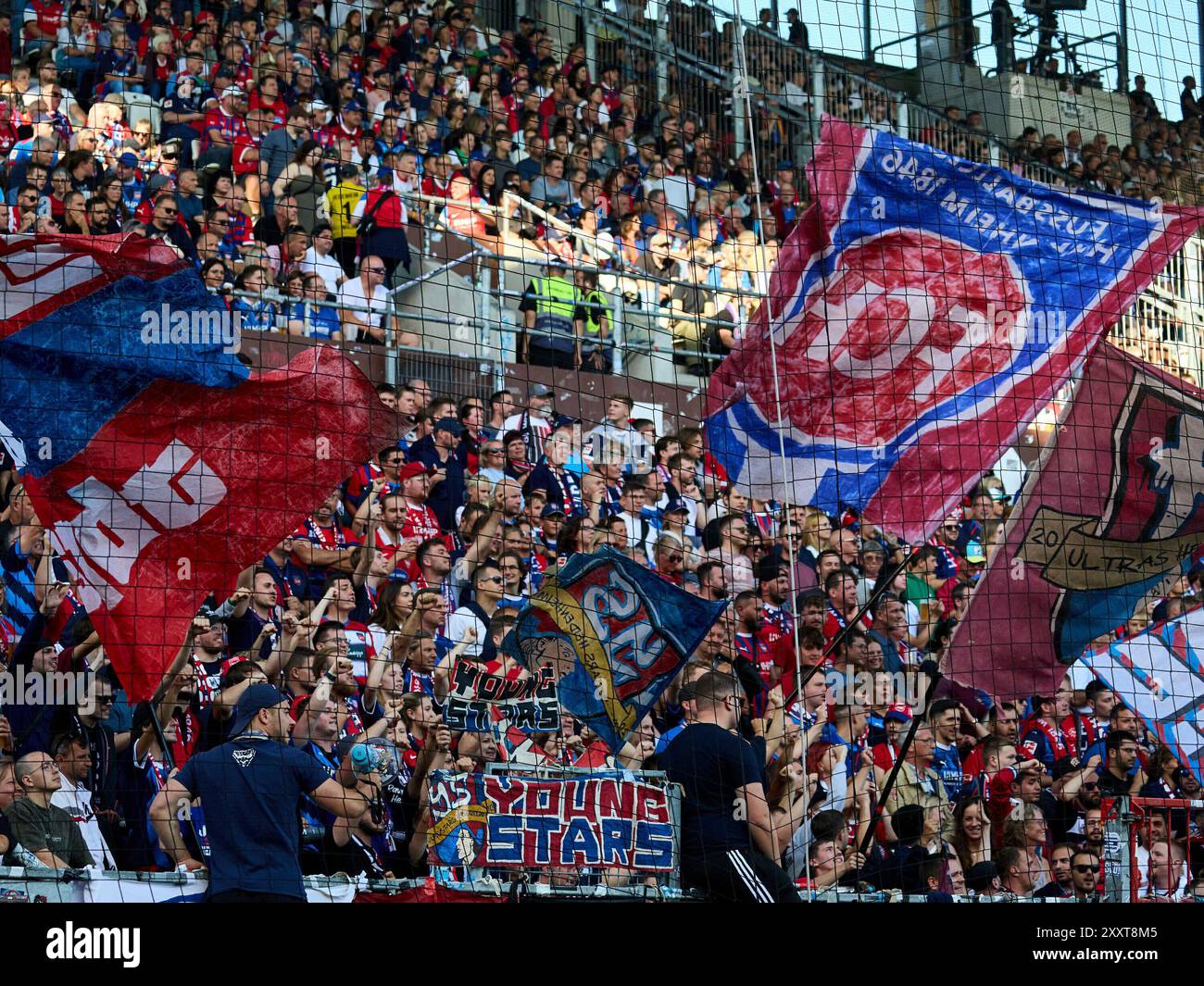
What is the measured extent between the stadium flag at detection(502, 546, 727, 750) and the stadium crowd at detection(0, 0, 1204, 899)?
0.13 m

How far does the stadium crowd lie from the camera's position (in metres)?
7.38

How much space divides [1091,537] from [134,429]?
170 inches

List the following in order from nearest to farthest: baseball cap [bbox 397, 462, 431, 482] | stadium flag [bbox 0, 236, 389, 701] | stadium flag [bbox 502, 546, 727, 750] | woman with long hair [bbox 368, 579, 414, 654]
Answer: stadium flag [bbox 0, 236, 389, 701] → stadium flag [bbox 502, 546, 727, 750] → woman with long hair [bbox 368, 579, 414, 654] → baseball cap [bbox 397, 462, 431, 482]

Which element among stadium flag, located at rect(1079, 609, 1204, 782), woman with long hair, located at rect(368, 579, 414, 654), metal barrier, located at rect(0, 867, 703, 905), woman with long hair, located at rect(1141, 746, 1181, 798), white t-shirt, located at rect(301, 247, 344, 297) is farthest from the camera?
white t-shirt, located at rect(301, 247, 344, 297)

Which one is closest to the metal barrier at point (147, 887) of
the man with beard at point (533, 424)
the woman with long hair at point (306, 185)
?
the man with beard at point (533, 424)

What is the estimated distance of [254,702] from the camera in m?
6.70

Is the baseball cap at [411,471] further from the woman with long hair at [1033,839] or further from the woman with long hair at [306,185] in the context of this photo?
the woman with long hair at [1033,839]

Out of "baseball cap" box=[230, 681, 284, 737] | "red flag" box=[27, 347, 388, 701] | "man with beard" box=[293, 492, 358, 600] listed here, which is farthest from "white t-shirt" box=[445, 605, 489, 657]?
"baseball cap" box=[230, 681, 284, 737]

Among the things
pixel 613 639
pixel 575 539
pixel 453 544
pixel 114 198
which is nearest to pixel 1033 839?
pixel 613 639

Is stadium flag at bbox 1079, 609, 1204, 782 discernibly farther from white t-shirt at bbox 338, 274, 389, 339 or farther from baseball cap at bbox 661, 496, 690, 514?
white t-shirt at bbox 338, 274, 389, 339

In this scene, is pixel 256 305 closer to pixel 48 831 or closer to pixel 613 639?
pixel 613 639

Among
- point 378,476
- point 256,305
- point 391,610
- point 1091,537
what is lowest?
point 391,610

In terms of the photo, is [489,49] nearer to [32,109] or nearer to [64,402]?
[32,109]
